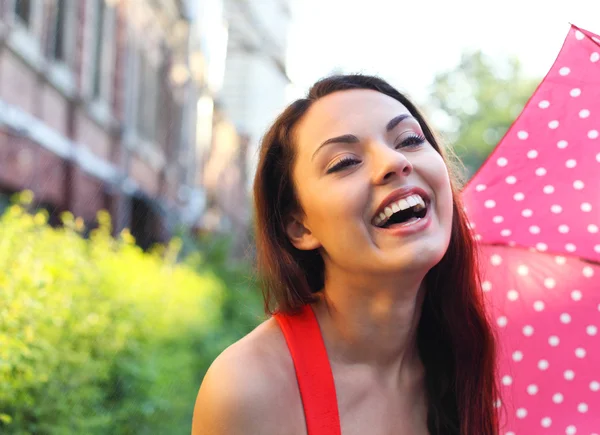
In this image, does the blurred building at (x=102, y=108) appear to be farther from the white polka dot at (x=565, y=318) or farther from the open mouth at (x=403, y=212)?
the open mouth at (x=403, y=212)

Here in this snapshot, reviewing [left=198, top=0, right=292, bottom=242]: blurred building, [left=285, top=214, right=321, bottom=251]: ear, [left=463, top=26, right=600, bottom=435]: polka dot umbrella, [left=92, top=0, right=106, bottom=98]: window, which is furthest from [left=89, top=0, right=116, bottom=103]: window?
[left=285, top=214, right=321, bottom=251]: ear

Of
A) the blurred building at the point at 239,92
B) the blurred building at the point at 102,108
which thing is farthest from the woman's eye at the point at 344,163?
the blurred building at the point at 239,92

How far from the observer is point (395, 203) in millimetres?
2078

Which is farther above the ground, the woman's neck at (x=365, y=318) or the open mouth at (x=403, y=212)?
the open mouth at (x=403, y=212)

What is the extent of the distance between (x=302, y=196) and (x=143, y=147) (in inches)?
572

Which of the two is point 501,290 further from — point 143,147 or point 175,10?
point 175,10

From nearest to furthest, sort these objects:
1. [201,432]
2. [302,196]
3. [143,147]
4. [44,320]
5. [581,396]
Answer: [201,432] < [302,196] < [581,396] < [44,320] < [143,147]

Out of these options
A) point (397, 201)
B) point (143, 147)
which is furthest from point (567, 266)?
point (143, 147)

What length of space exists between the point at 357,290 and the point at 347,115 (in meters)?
0.48

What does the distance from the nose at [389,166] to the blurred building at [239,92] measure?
21623 mm

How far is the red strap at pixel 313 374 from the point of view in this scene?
2084 mm

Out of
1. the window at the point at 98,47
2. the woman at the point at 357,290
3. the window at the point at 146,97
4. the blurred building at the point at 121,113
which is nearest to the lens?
the woman at the point at 357,290

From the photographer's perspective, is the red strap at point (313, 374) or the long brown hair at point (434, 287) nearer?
the red strap at point (313, 374)

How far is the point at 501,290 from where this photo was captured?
2.75 metres
